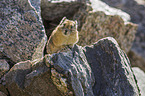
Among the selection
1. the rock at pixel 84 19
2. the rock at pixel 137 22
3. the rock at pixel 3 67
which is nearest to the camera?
the rock at pixel 3 67

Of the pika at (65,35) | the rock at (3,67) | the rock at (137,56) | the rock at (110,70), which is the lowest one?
the rock at (137,56)

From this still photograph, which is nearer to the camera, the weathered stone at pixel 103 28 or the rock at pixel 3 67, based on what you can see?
the rock at pixel 3 67

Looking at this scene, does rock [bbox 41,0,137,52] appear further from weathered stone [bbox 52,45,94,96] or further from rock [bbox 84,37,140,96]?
weathered stone [bbox 52,45,94,96]

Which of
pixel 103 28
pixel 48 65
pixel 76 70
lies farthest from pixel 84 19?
pixel 48 65

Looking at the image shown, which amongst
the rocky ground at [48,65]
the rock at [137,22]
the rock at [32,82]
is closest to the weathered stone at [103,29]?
the rocky ground at [48,65]

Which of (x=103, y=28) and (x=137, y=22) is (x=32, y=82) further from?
(x=137, y=22)

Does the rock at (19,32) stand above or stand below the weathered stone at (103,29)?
above

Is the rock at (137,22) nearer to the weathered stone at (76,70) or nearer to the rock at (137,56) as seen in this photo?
the rock at (137,56)

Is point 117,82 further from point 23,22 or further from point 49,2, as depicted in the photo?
point 49,2

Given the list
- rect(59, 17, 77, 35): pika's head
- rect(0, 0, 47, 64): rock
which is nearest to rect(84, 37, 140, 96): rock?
rect(59, 17, 77, 35): pika's head
